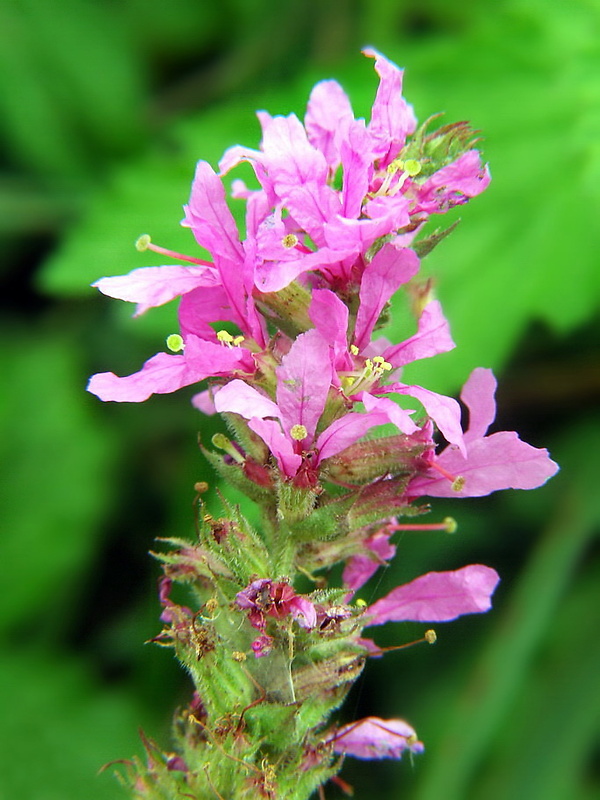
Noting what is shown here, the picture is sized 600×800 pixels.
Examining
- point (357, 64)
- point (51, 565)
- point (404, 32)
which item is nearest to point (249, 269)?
point (357, 64)

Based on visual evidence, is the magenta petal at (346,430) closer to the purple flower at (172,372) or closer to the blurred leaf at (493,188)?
the purple flower at (172,372)

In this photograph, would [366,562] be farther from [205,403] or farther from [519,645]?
[519,645]

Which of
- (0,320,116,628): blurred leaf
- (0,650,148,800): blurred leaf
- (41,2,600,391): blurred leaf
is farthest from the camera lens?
(0,320,116,628): blurred leaf

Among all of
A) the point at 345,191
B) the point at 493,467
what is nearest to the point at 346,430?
the point at 493,467

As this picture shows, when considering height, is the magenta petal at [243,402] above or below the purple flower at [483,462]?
above

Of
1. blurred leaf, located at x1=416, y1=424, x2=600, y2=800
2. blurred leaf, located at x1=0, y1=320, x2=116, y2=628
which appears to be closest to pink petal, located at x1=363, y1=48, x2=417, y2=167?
blurred leaf, located at x1=416, y1=424, x2=600, y2=800

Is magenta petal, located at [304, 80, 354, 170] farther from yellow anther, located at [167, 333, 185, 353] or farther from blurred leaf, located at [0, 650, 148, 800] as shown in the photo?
blurred leaf, located at [0, 650, 148, 800]

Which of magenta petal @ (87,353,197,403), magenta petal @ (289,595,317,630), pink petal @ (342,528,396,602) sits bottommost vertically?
pink petal @ (342,528,396,602)

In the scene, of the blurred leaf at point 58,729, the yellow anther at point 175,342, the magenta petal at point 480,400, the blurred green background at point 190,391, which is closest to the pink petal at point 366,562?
the magenta petal at point 480,400
